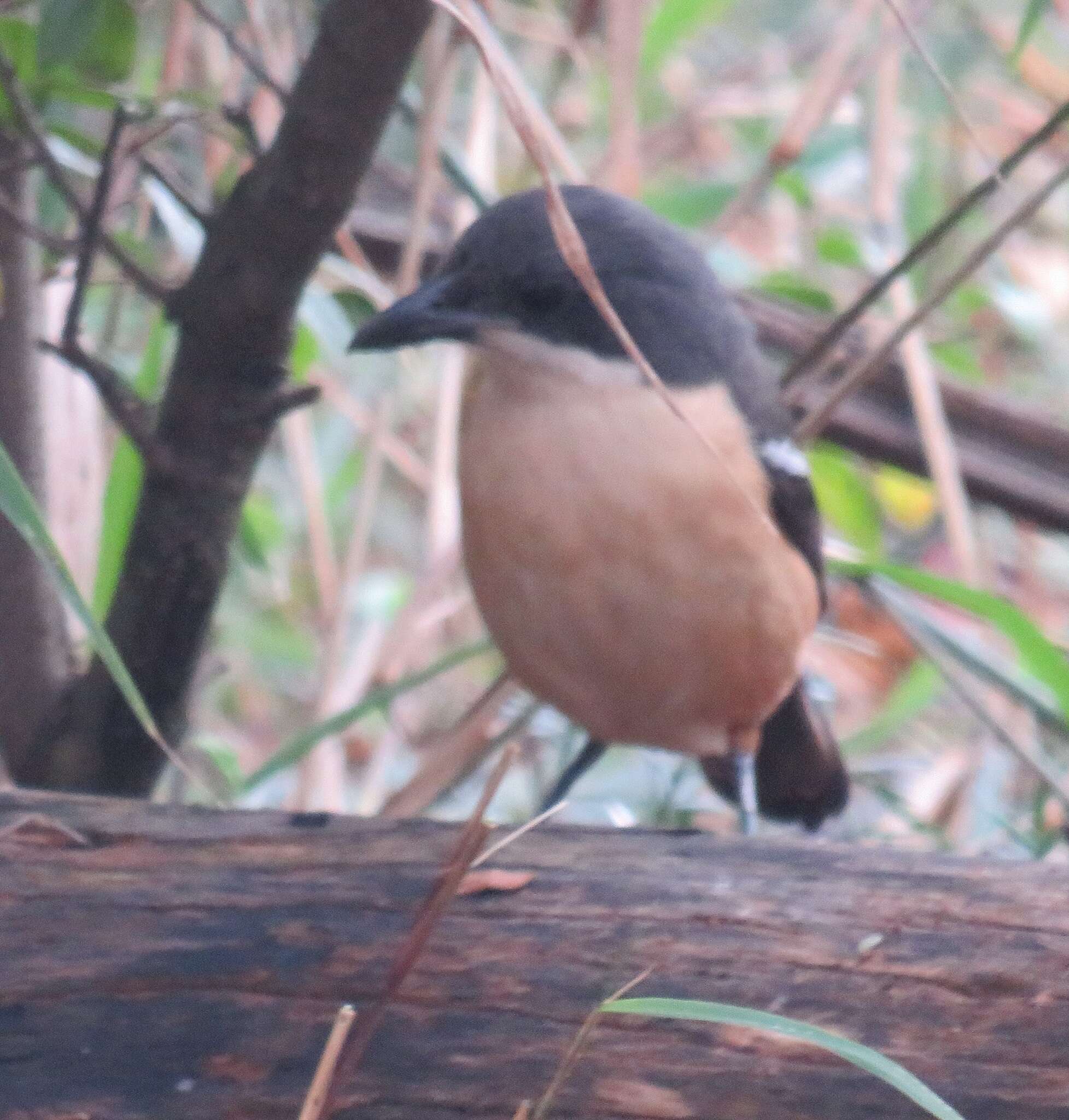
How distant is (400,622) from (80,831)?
1087 millimetres

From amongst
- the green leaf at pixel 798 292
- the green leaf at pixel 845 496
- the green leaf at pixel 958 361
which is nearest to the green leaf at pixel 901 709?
the green leaf at pixel 845 496

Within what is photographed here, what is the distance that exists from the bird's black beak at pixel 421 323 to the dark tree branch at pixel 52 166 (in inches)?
12.2

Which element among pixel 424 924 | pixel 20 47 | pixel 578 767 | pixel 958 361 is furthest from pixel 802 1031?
pixel 958 361

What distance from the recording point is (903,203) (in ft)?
14.6

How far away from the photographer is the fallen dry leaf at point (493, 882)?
1618mm

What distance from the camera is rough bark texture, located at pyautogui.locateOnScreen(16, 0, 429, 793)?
176cm

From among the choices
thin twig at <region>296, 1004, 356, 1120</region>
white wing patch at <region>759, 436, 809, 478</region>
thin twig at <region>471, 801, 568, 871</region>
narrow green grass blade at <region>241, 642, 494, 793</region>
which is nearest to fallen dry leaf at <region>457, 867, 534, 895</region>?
thin twig at <region>471, 801, 568, 871</region>

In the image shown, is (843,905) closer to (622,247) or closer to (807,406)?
(622,247)

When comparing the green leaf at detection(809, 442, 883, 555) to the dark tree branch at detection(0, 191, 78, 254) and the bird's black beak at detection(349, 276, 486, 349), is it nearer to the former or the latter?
the bird's black beak at detection(349, 276, 486, 349)

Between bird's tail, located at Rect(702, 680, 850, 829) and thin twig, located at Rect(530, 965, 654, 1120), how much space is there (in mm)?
1459

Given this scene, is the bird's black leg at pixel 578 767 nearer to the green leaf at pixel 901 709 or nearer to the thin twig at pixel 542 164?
the green leaf at pixel 901 709

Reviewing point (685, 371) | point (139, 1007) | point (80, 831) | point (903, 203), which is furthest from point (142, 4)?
point (903, 203)

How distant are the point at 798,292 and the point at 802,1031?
199 cm

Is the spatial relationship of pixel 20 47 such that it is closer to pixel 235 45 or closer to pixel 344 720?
pixel 235 45
